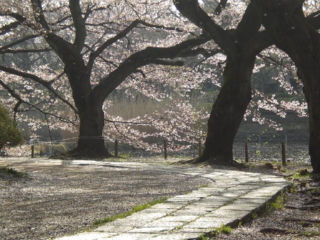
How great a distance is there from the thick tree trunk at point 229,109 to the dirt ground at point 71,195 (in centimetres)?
282

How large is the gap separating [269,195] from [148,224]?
257 centimetres

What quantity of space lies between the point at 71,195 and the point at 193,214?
2.82 metres

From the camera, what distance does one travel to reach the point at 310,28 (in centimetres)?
1102

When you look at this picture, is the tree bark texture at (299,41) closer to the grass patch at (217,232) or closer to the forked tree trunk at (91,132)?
the grass patch at (217,232)

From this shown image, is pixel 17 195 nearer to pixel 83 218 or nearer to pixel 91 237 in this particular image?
pixel 83 218

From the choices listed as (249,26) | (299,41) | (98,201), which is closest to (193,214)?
(98,201)

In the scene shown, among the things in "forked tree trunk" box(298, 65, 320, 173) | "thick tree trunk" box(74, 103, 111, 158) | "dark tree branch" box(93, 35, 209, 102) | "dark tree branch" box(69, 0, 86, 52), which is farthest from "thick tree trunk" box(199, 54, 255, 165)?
"dark tree branch" box(69, 0, 86, 52)

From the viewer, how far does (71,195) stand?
8.09 meters

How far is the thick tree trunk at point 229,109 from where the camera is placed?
1413 centimetres

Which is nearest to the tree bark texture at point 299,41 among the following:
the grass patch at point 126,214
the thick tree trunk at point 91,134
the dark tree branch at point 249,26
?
the dark tree branch at point 249,26

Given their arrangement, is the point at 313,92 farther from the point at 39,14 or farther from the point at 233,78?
the point at 39,14

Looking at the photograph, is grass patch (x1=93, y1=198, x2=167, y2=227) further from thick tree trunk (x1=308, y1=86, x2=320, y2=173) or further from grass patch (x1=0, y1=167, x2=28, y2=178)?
thick tree trunk (x1=308, y1=86, x2=320, y2=173)

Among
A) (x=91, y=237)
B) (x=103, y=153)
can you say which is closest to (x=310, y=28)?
(x=91, y=237)

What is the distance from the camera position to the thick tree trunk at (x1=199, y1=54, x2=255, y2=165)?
1413 centimetres
